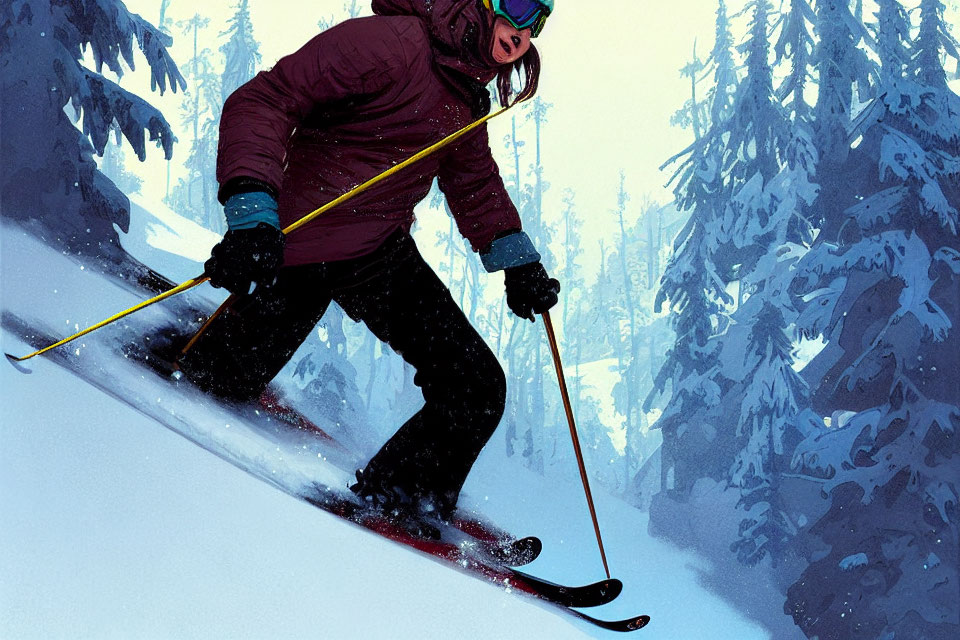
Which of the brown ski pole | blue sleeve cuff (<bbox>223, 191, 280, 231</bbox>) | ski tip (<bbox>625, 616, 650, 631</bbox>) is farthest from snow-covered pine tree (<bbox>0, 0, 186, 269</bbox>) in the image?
ski tip (<bbox>625, 616, 650, 631</bbox>)

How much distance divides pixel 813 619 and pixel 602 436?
101 cm

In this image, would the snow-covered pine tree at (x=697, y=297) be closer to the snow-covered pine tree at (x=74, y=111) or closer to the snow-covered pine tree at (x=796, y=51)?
the snow-covered pine tree at (x=796, y=51)

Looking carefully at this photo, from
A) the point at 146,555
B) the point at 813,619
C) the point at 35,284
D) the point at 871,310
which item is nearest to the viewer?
the point at 146,555

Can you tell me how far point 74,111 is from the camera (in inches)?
109

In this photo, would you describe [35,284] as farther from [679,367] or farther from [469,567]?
[679,367]

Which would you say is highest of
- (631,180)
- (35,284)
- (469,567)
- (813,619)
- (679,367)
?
(631,180)

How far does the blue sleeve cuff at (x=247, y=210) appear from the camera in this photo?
1.67 metres

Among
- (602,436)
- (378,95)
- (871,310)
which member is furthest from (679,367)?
(378,95)

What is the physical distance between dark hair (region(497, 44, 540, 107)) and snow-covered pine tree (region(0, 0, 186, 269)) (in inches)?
51.8

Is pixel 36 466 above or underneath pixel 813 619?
underneath

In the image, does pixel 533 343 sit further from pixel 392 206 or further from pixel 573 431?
pixel 392 206

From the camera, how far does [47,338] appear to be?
7.71 ft

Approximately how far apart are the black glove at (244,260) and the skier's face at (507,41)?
83 cm

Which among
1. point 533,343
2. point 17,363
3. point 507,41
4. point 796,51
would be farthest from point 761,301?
point 17,363
